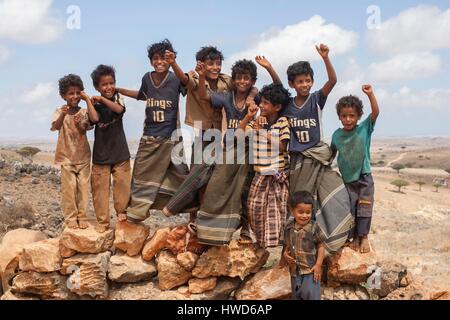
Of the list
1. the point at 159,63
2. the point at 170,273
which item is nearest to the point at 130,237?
the point at 170,273

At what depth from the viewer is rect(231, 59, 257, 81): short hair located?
458cm

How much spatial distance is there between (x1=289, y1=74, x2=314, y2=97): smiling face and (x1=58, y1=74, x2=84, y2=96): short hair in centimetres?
232

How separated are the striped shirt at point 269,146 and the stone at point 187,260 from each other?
3.97 feet

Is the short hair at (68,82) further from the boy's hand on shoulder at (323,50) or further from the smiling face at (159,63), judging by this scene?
the boy's hand on shoulder at (323,50)

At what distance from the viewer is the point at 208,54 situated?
481 cm

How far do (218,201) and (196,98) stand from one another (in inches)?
45.3

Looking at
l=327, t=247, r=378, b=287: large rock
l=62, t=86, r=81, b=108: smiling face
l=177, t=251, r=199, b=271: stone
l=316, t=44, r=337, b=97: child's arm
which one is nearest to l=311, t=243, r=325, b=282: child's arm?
l=327, t=247, r=378, b=287: large rock

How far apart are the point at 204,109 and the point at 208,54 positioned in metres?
0.59

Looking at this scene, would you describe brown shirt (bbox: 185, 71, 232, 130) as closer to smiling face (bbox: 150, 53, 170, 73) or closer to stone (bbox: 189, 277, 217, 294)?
smiling face (bbox: 150, 53, 170, 73)

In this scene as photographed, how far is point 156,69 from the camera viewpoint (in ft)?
15.9

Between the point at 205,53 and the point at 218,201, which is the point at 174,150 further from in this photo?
the point at 205,53

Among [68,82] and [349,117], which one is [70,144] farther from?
[349,117]

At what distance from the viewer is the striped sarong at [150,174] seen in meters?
4.93
